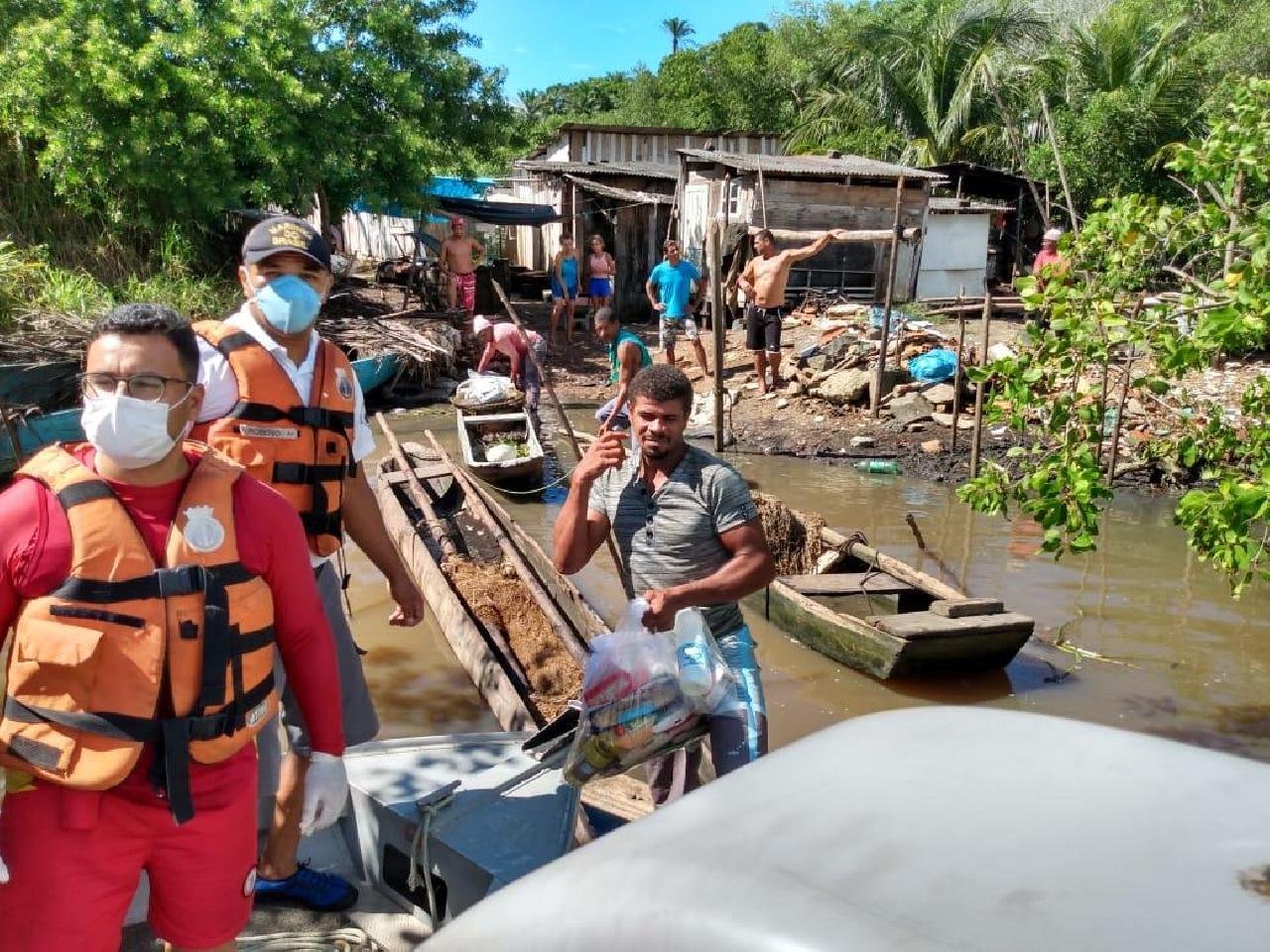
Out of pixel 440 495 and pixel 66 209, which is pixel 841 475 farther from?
pixel 66 209

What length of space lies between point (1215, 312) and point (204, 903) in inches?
155

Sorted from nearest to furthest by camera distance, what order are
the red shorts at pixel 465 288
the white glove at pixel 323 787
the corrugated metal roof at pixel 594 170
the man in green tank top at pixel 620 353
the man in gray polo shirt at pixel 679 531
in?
the white glove at pixel 323 787 → the man in gray polo shirt at pixel 679 531 → the man in green tank top at pixel 620 353 → the red shorts at pixel 465 288 → the corrugated metal roof at pixel 594 170

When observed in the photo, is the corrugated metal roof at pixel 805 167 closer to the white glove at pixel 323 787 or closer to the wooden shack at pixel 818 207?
the wooden shack at pixel 818 207

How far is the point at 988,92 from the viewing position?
24.4 metres

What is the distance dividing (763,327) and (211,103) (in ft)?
26.0

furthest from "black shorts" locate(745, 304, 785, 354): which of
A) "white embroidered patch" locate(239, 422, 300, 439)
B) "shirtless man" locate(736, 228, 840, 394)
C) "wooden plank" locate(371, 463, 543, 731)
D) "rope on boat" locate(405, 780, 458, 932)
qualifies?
"rope on boat" locate(405, 780, 458, 932)

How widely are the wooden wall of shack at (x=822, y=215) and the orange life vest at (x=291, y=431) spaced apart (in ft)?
51.6

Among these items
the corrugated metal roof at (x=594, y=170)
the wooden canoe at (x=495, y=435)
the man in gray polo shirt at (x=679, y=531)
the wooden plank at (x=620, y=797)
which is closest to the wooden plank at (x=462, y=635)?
the wooden plank at (x=620, y=797)

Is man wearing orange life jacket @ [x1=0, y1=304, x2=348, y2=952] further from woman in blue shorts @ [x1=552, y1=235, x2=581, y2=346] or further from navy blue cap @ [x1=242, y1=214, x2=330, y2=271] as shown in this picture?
woman in blue shorts @ [x1=552, y1=235, x2=581, y2=346]

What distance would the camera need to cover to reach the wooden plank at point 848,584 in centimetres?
753

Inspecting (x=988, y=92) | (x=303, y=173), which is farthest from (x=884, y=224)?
(x=303, y=173)

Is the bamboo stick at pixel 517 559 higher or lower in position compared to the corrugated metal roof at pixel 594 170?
lower

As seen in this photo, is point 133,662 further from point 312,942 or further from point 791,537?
point 791,537

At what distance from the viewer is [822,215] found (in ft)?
62.7
